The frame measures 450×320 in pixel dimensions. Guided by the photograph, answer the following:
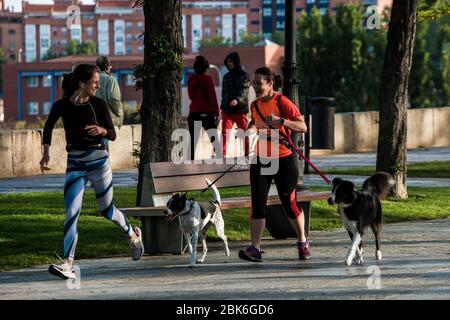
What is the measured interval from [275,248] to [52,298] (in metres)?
4.09

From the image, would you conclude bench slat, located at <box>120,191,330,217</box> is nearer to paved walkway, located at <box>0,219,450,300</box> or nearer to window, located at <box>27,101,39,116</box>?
paved walkway, located at <box>0,219,450,300</box>

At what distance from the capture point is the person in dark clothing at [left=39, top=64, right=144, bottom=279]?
37.1 ft

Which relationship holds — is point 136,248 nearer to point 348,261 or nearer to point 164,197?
point 164,197

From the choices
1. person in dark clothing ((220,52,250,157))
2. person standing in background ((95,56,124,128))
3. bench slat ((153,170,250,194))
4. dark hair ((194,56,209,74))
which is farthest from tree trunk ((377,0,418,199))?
bench slat ((153,170,250,194))

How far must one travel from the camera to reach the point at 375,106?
373 feet

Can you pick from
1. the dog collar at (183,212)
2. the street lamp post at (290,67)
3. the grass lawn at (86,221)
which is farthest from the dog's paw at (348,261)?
the street lamp post at (290,67)

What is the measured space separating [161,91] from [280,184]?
9.32ft

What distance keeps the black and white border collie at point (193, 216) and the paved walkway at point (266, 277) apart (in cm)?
23

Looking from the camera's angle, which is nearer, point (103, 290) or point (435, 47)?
point (103, 290)

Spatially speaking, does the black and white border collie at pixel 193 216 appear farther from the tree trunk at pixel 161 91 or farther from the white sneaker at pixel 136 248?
the tree trunk at pixel 161 91

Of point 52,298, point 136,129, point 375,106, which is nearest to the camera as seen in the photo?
point 52,298

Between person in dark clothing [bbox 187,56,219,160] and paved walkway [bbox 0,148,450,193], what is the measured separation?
5.83 ft

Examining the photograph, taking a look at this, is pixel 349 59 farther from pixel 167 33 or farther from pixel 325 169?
pixel 167 33
